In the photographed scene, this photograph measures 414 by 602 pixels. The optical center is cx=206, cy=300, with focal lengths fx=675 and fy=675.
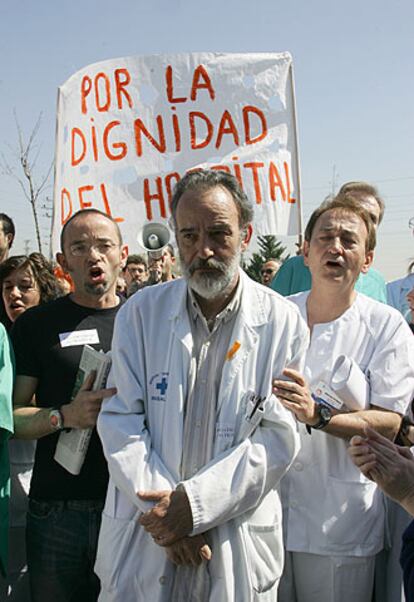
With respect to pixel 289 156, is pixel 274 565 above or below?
below

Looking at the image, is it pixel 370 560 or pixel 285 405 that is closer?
pixel 285 405

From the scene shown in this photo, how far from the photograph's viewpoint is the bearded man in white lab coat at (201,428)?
7.50 ft

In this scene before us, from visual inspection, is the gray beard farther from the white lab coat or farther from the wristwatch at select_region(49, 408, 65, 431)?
the wristwatch at select_region(49, 408, 65, 431)

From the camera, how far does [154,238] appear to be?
17.3 ft

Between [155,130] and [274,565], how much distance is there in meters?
3.97

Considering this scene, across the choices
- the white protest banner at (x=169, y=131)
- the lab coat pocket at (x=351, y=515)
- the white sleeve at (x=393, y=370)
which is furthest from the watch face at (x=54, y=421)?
the white protest banner at (x=169, y=131)

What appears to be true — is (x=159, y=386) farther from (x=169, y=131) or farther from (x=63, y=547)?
(x=169, y=131)

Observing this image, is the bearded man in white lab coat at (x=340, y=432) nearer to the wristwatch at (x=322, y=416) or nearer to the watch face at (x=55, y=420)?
the wristwatch at (x=322, y=416)

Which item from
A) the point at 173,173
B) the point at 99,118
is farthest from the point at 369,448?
the point at 99,118

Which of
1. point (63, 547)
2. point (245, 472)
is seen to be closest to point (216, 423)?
point (245, 472)

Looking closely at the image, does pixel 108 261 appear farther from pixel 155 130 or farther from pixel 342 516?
pixel 155 130

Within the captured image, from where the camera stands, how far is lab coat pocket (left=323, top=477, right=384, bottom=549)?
8.93ft

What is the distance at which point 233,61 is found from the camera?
18.1 feet

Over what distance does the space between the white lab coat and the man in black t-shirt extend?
330mm
